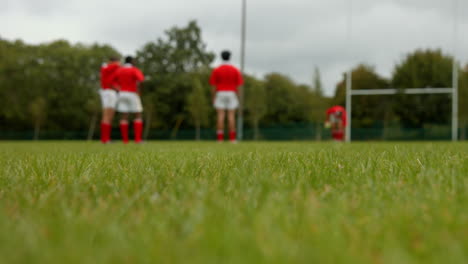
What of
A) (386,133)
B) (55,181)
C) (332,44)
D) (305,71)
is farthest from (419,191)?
(305,71)

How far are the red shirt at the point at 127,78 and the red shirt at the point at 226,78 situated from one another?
74.6 inches

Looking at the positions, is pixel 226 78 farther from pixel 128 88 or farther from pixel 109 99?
pixel 109 99

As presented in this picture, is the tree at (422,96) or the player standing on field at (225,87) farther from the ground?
the tree at (422,96)

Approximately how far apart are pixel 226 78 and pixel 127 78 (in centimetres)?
241

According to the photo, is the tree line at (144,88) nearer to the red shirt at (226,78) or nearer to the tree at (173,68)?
the tree at (173,68)

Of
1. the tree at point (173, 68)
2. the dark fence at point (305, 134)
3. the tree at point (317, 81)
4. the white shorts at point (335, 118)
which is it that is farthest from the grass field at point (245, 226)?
the tree at point (173, 68)

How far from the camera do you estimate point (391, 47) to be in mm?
16625

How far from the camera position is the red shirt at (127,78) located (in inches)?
343

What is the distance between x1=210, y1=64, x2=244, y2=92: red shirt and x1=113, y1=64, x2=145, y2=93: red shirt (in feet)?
6.22

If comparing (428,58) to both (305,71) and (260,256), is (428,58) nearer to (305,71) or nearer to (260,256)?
(305,71)

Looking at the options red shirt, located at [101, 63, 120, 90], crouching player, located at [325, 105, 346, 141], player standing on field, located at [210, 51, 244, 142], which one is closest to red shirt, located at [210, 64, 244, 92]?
player standing on field, located at [210, 51, 244, 142]

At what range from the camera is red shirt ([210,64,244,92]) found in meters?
9.66

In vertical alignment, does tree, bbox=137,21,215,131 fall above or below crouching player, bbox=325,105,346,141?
above

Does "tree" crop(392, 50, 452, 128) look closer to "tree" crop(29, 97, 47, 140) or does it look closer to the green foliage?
the green foliage
